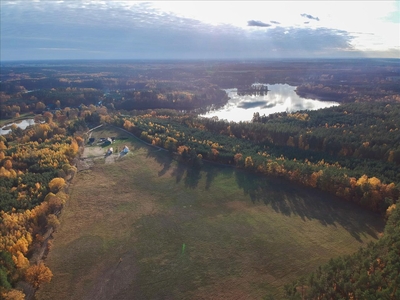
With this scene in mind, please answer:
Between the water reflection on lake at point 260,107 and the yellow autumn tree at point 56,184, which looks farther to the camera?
the water reflection on lake at point 260,107

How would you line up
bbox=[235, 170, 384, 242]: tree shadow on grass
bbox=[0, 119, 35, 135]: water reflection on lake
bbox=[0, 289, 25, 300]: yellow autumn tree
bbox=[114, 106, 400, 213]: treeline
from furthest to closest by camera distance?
bbox=[0, 119, 35, 135]: water reflection on lake
bbox=[114, 106, 400, 213]: treeline
bbox=[235, 170, 384, 242]: tree shadow on grass
bbox=[0, 289, 25, 300]: yellow autumn tree

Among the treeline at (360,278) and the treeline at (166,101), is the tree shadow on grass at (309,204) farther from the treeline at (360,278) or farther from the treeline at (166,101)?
the treeline at (166,101)

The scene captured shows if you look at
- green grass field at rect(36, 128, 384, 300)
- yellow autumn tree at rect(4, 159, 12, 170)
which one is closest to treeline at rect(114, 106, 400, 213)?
green grass field at rect(36, 128, 384, 300)

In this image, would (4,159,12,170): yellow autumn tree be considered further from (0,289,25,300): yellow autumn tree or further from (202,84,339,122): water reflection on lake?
(202,84,339,122): water reflection on lake

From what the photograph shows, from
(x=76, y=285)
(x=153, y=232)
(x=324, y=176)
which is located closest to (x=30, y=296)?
(x=76, y=285)

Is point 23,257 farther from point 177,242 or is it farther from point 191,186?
point 191,186

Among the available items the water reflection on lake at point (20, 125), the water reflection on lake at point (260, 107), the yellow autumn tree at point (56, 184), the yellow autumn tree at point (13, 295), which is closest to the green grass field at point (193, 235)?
the yellow autumn tree at point (56, 184)
